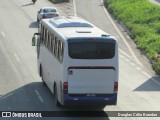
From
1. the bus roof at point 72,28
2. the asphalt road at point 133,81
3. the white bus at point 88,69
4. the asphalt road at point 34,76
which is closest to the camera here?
the white bus at point 88,69

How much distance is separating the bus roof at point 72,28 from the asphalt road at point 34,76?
10.6 feet

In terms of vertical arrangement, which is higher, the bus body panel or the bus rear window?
the bus rear window

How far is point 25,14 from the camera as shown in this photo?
187 ft

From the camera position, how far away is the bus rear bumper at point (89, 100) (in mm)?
21250

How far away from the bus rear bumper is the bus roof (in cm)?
244

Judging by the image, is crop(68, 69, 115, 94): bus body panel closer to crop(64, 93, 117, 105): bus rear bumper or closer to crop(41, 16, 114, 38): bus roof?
crop(64, 93, 117, 105): bus rear bumper

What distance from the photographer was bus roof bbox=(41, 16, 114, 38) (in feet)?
71.6

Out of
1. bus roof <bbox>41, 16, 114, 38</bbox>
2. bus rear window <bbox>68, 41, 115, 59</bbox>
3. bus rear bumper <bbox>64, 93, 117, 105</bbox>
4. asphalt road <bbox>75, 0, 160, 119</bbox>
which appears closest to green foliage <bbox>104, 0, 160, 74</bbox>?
asphalt road <bbox>75, 0, 160, 119</bbox>

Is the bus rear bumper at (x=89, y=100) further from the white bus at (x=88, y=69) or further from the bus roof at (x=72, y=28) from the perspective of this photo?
the bus roof at (x=72, y=28)

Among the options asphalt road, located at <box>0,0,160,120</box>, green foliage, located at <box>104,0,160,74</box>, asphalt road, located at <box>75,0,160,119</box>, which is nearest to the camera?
asphalt road, located at <box>0,0,160,120</box>

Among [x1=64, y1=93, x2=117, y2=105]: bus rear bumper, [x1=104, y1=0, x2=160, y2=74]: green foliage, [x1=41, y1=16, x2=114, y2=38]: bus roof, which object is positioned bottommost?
[x1=104, y1=0, x2=160, y2=74]: green foliage

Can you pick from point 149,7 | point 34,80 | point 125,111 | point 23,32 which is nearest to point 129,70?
point 34,80

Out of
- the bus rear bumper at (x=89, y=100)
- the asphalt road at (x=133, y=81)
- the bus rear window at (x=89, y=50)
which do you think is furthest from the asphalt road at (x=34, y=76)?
the bus rear window at (x=89, y=50)

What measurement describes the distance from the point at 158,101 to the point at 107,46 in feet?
16.3
